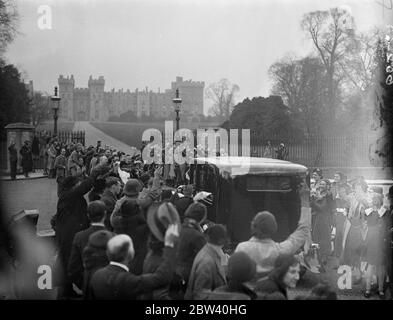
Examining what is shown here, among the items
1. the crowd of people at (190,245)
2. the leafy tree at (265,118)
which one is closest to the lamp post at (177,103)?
the leafy tree at (265,118)

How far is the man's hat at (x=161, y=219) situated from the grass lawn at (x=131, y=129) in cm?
255

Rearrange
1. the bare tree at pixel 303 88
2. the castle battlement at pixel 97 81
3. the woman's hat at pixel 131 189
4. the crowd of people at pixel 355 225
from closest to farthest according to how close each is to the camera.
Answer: the woman's hat at pixel 131 189 < the crowd of people at pixel 355 225 < the bare tree at pixel 303 88 < the castle battlement at pixel 97 81

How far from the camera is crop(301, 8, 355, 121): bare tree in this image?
189 inches

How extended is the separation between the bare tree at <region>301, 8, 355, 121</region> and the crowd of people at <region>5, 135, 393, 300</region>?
A: 91 centimetres

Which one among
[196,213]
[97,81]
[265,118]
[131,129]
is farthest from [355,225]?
[131,129]

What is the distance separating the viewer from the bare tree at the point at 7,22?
469cm

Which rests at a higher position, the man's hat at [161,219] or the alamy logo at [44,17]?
the alamy logo at [44,17]

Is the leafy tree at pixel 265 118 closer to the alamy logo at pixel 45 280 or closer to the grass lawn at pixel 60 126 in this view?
the alamy logo at pixel 45 280

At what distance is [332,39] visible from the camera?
17.2 ft

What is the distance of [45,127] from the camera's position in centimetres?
681

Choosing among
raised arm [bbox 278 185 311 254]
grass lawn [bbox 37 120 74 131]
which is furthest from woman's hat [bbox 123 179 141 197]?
grass lawn [bbox 37 120 74 131]

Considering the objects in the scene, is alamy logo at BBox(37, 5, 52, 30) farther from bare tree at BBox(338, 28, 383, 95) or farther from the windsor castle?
bare tree at BBox(338, 28, 383, 95)

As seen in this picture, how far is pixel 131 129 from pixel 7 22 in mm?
4581

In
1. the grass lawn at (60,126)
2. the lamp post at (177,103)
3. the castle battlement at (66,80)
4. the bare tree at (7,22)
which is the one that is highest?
the bare tree at (7,22)
